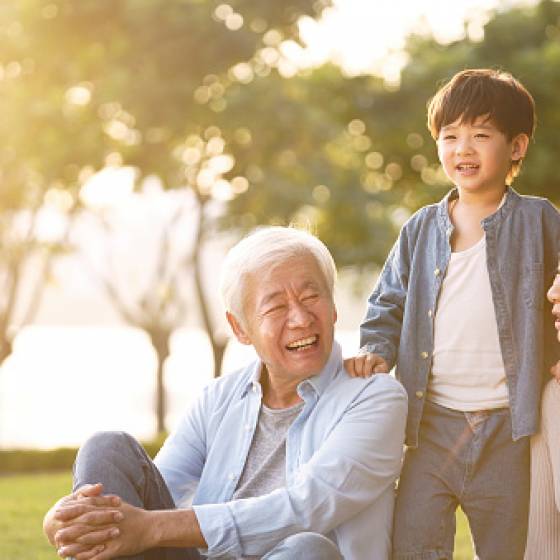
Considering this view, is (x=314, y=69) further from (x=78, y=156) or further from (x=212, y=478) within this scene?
(x=212, y=478)

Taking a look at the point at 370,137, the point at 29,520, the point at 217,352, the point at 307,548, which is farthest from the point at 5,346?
the point at 307,548

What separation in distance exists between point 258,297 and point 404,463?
824mm

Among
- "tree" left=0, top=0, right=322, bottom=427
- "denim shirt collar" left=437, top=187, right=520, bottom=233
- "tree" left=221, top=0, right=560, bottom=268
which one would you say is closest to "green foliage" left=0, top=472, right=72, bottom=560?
"denim shirt collar" left=437, top=187, right=520, bottom=233

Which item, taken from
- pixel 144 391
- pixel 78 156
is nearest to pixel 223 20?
pixel 78 156

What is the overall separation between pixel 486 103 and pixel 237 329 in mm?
1088

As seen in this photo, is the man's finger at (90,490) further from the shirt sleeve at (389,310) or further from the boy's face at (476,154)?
the boy's face at (476,154)

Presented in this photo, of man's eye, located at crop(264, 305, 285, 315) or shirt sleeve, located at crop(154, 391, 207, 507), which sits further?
shirt sleeve, located at crop(154, 391, 207, 507)

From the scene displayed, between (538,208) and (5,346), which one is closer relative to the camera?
(538,208)

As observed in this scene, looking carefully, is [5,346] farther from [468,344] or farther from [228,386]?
[468,344]

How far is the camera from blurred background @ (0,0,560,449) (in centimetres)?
1179

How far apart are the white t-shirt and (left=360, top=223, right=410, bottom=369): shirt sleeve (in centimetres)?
18

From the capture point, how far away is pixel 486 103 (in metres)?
3.68

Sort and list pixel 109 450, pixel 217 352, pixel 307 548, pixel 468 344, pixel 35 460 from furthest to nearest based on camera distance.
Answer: pixel 217 352 → pixel 35 460 → pixel 468 344 → pixel 109 450 → pixel 307 548

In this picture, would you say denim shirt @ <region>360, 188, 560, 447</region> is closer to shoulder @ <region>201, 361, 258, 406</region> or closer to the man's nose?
shoulder @ <region>201, 361, 258, 406</region>
